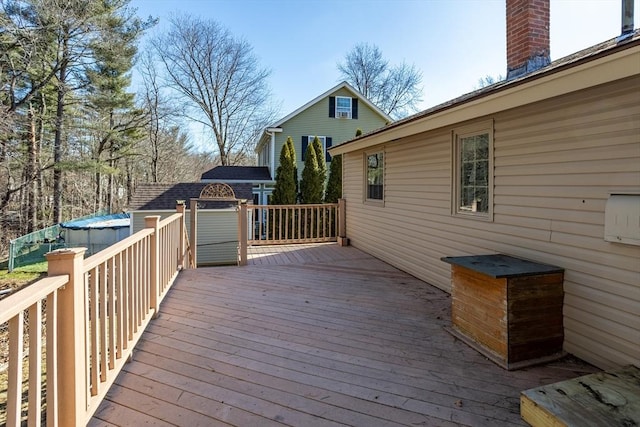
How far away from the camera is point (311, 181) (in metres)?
12.4

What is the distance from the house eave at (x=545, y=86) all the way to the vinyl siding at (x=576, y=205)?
34 centimetres

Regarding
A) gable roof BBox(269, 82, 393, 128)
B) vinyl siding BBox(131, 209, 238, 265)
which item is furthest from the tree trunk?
gable roof BBox(269, 82, 393, 128)

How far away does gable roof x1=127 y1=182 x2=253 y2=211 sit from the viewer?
1207 cm

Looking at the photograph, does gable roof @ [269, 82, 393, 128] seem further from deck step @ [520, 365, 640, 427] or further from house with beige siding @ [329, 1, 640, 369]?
deck step @ [520, 365, 640, 427]

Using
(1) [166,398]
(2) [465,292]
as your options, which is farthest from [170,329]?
(2) [465,292]

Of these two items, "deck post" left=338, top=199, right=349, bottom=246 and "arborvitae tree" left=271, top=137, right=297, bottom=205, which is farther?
"arborvitae tree" left=271, top=137, right=297, bottom=205

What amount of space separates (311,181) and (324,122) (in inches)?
210

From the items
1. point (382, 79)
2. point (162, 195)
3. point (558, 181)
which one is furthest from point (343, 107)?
point (558, 181)

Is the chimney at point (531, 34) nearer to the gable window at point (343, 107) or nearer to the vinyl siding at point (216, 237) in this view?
the vinyl siding at point (216, 237)

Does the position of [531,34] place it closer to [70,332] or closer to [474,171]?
[474,171]

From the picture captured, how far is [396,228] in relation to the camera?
610cm

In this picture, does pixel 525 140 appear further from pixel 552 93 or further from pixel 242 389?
pixel 242 389

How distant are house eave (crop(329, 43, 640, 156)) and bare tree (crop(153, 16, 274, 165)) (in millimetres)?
19636

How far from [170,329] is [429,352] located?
2.33 metres
